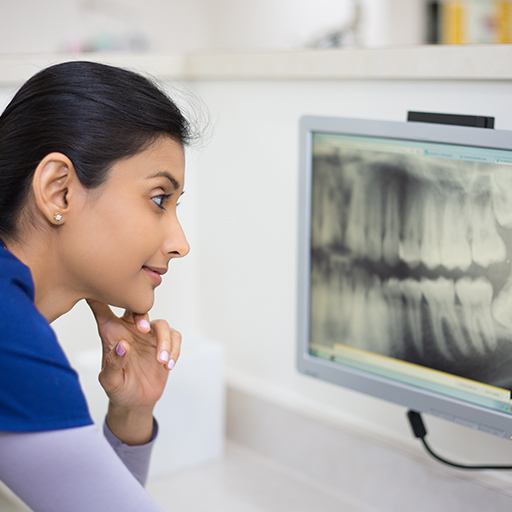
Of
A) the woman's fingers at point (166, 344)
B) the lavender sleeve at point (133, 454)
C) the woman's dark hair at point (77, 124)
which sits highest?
the woman's dark hair at point (77, 124)

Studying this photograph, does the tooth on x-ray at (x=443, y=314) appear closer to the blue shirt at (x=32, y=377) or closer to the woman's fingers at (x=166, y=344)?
the woman's fingers at (x=166, y=344)

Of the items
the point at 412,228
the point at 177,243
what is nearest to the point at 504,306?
the point at 412,228

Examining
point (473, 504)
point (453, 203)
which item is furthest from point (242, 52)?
point (473, 504)

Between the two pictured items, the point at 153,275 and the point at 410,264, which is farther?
the point at 410,264

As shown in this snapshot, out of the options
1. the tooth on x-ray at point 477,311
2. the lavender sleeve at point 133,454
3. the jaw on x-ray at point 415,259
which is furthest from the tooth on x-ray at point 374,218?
the lavender sleeve at point 133,454

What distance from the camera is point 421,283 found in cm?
99

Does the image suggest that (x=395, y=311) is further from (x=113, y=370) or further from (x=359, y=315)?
(x=113, y=370)

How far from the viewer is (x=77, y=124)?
82cm

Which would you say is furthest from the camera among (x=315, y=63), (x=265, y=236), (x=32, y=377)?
(x=265, y=236)

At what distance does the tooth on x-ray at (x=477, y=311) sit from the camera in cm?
94

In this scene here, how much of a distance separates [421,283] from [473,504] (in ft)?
1.00

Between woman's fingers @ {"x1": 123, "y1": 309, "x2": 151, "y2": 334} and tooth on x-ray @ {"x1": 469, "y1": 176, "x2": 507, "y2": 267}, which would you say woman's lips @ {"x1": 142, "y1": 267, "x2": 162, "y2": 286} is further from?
tooth on x-ray @ {"x1": 469, "y1": 176, "x2": 507, "y2": 267}

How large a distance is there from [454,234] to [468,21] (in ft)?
9.51

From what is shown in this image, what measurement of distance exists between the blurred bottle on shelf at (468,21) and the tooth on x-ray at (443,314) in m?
2.74
